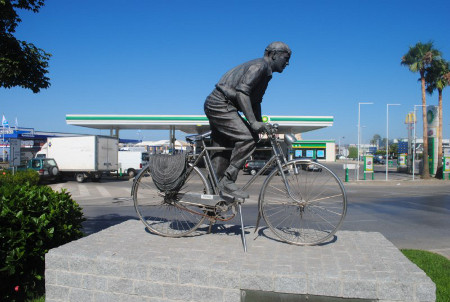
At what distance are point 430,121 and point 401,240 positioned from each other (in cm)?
2547

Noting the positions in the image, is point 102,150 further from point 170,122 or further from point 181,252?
point 181,252

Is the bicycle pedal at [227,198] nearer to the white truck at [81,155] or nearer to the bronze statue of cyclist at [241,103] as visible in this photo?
the bronze statue of cyclist at [241,103]

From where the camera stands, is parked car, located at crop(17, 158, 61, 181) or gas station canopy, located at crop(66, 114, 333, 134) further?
gas station canopy, located at crop(66, 114, 333, 134)

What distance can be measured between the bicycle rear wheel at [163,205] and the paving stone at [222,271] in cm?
54

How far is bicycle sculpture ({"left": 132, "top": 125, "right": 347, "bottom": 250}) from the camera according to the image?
13.5 feet

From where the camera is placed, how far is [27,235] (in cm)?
369

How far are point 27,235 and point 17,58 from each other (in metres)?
3.26

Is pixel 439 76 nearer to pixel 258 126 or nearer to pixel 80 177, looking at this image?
pixel 80 177

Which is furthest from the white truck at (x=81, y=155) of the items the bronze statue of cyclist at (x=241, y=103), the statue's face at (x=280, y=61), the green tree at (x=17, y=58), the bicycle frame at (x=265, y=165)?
the statue's face at (x=280, y=61)

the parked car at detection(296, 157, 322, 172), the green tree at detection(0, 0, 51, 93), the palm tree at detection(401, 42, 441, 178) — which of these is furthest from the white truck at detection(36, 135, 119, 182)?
the palm tree at detection(401, 42, 441, 178)

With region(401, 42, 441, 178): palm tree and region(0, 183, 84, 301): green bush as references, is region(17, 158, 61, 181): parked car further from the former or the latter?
region(401, 42, 441, 178): palm tree

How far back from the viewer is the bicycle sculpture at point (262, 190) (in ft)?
13.5

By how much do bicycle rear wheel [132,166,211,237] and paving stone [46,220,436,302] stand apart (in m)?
0.54

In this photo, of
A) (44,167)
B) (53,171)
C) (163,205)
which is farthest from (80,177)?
(163,205)
